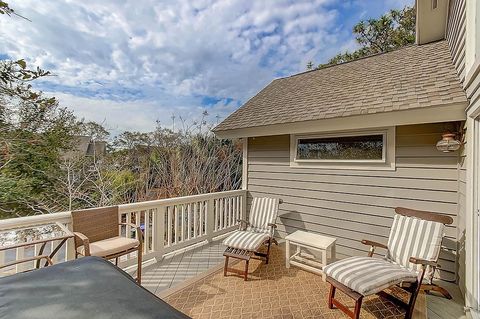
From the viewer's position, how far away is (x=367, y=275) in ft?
8.89

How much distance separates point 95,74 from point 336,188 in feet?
23.6

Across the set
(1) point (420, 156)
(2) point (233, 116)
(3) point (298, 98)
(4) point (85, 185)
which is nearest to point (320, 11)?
(3) point (298, 98)

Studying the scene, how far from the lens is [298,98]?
18.3 feet

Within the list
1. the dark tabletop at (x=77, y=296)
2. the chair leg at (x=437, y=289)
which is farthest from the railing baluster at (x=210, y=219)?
the chair leg at (x=437, y=289)

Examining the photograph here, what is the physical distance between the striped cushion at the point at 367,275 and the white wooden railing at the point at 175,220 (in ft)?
8.84

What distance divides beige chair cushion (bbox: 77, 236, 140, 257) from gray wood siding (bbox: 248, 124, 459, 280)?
124 inches

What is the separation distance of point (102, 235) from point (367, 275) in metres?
3.37

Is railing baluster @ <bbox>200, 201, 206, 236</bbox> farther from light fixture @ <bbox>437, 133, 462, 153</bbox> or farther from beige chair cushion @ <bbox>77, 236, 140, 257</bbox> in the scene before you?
light fixture @ <bbox>437, 133, 462, 153</bbox>

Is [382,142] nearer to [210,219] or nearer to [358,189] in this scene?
[358,189]

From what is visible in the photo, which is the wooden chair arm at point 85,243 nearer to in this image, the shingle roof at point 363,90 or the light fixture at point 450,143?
the shingle roof at point 363,90

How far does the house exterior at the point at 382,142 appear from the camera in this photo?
2.97 meters

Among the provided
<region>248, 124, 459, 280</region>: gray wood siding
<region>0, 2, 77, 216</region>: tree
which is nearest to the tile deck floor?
<region>248, 124, 459, 280</region>: gray wood siding

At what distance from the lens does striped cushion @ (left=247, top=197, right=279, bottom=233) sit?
4684 millimetres

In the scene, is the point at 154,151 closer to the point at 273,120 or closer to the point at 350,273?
the point at 273,120
